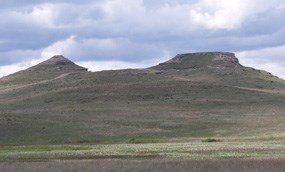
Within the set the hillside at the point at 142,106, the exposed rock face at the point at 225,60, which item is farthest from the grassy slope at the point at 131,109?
→ the exposed rock face at the point at 225,60

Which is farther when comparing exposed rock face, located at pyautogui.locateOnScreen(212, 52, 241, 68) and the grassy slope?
exposed rock face, located at pyautogui.locateOnScreen(212, 52, 241, 68)

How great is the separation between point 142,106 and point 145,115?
472 inches

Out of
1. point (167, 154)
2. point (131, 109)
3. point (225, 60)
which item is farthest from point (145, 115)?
point (225, 60)

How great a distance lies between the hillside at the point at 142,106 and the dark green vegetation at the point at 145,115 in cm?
14

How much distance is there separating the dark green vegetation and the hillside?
0.14 m

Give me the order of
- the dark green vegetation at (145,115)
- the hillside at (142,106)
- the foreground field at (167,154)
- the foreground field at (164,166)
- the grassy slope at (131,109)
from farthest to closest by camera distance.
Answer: the grassy slope at (131,109), the hillside at (142,106), the dark green vegetation at (145,115), the foreground field at (167,154), the foreground field at (164,166)

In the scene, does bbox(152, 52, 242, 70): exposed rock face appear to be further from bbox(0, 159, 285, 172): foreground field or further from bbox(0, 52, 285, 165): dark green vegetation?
bbox(0, 159, 285, 172): foreground field

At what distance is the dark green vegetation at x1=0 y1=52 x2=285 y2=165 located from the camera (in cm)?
6322

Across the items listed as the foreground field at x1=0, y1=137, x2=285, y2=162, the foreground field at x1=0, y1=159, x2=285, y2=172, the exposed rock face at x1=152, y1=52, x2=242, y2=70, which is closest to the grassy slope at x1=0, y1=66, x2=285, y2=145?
the exposed rock face at x1=152, y1=52, x2=242, y2=70

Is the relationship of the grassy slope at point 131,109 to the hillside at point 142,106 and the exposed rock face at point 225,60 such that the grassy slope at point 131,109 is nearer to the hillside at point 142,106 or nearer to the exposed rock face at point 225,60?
the hillside at point 142,106

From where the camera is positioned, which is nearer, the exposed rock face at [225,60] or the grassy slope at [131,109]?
the grassy slope at [131,109]

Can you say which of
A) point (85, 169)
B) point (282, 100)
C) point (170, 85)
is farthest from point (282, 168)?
point (170, 85)

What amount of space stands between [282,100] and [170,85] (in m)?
25.3

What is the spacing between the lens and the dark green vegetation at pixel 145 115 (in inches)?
2489
